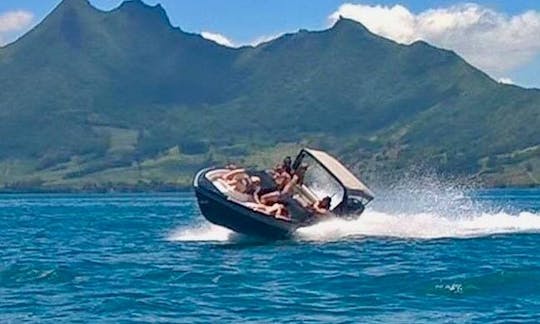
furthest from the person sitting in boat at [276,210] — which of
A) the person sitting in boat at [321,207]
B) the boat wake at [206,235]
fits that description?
the boat wake at [206,235]

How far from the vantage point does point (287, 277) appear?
3728cm

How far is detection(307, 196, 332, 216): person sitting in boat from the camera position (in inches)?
2083

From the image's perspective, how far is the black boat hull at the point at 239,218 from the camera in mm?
51281

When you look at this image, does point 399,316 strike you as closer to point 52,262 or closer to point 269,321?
point 269,321

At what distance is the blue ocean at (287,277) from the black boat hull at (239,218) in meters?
0.51

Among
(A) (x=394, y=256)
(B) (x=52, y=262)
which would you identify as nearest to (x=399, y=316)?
(A) (x=394, y=256)

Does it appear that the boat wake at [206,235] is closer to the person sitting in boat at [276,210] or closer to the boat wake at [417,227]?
the person sitting in boat at [276,210]

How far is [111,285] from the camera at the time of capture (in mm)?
35281

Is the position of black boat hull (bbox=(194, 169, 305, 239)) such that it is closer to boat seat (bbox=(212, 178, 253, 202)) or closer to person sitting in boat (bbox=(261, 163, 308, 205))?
boat seat (bbox=(212, 178, 253, 202))

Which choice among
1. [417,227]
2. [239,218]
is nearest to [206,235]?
[239,218]

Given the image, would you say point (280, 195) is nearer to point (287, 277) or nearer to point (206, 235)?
point (206, 235)

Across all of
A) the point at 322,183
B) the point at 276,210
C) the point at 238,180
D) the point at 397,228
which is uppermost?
the point at 322,183

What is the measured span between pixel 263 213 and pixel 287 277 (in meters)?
14.0

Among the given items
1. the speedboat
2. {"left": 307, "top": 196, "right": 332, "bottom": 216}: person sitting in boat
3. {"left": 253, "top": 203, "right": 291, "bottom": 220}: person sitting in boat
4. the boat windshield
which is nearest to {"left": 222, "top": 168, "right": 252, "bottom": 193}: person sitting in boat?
the speedboat
